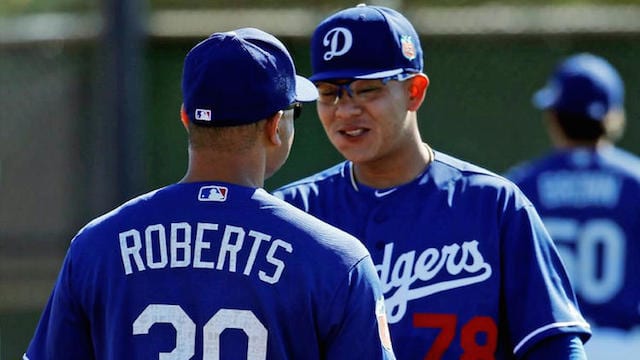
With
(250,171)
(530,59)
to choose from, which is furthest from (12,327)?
(250,171)

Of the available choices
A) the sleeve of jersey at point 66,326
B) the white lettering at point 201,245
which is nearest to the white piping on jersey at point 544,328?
the white lettering at point 201,245

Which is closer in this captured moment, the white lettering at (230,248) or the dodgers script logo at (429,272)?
the white lettering at (230,248)

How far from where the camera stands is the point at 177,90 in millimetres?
7418

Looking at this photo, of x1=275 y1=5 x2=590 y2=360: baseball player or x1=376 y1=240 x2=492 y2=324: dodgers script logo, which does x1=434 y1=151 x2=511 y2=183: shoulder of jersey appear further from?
x1=376 y1=240 x2=492 y2=324: dodgers script logo

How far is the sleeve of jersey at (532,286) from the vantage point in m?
3.40

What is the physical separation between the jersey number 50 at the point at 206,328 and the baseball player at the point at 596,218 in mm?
3480

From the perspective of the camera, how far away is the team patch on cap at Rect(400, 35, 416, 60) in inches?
148

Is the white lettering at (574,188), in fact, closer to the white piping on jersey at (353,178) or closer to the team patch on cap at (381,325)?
the white piping on jersey at (353,178)

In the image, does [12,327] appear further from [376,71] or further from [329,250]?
[329,250]

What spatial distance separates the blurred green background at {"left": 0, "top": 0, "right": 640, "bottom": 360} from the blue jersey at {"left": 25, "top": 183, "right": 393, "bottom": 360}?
442 centimetres

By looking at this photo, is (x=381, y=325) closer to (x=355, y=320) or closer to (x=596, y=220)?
(x=355, y=320)

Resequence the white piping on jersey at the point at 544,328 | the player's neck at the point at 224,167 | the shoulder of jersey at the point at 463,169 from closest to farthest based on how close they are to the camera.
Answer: the player's neck at the point at 224,167
the white piping on jersey at the point at 544,328
the shoulder of jersey at the point at 463,169

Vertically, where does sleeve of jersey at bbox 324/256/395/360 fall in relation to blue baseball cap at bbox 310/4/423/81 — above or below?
below

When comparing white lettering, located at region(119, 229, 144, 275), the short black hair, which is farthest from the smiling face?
the short black hair
